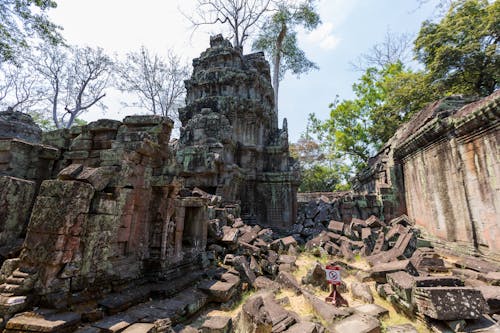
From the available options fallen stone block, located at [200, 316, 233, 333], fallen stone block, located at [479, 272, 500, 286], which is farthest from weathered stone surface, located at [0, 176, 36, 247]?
fallen stone block, located at [479, 272, 500, 286]

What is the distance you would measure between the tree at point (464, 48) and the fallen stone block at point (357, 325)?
50.5 ft

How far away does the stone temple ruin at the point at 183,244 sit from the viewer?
9.48ft

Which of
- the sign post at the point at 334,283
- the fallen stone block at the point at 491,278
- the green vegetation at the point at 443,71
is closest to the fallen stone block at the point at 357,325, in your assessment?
the sign post at the point at 334,283

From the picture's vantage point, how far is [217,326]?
117 inches

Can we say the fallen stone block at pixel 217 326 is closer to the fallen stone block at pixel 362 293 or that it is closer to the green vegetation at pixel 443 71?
the fallen stone block at pixel 362 293

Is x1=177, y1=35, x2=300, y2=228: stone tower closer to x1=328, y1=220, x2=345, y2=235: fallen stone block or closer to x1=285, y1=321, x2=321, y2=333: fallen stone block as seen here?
x1=328, y1=220, x2=345, y2=235: fallen stone block

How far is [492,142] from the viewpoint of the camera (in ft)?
16.5

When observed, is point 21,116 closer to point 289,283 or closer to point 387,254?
→ point 289,283

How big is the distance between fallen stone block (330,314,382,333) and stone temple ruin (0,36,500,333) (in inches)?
0.8

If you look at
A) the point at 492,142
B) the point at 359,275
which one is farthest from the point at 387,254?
the point at 492,142

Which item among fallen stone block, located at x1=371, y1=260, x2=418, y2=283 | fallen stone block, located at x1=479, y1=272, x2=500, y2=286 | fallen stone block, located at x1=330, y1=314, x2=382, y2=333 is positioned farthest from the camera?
fallen stone block, located at x1=371, y1=260, x2=418, y2=283

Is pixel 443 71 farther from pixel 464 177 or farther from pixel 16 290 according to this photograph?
pixel 16 290

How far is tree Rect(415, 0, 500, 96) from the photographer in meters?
12.3

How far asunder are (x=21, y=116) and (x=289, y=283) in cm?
1129
